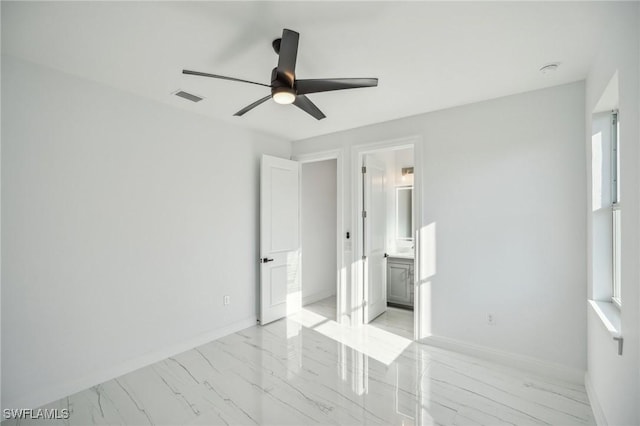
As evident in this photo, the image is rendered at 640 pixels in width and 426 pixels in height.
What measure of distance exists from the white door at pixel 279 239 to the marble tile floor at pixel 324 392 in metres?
0.90

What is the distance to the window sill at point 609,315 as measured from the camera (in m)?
1.75

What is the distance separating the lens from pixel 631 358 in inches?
60.1

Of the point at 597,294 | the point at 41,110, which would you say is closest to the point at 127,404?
the point at 41,110

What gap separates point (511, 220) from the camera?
9.29 ft

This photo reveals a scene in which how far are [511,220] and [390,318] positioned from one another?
211cm

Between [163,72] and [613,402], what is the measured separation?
3.76m

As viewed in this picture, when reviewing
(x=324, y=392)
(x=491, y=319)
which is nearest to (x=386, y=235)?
(x=491, y=319)

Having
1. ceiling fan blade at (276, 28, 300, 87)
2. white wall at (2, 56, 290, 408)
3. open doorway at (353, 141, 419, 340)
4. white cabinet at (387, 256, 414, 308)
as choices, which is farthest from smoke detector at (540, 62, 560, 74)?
white wall at (2, 56, 290, 408)

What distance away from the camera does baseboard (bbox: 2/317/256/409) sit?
→ 2223 millimetres

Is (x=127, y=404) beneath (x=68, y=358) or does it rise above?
beneath

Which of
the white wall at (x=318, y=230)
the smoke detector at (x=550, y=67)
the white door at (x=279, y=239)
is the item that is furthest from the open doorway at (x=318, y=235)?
the smoke detector at (x=550, y=67)

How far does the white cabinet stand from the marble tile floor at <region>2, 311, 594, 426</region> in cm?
141

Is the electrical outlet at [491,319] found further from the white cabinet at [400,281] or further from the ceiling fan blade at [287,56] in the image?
the ceiling fan blade at [287,56]

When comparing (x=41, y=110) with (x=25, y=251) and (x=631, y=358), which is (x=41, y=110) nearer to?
(x=25, y=251)
